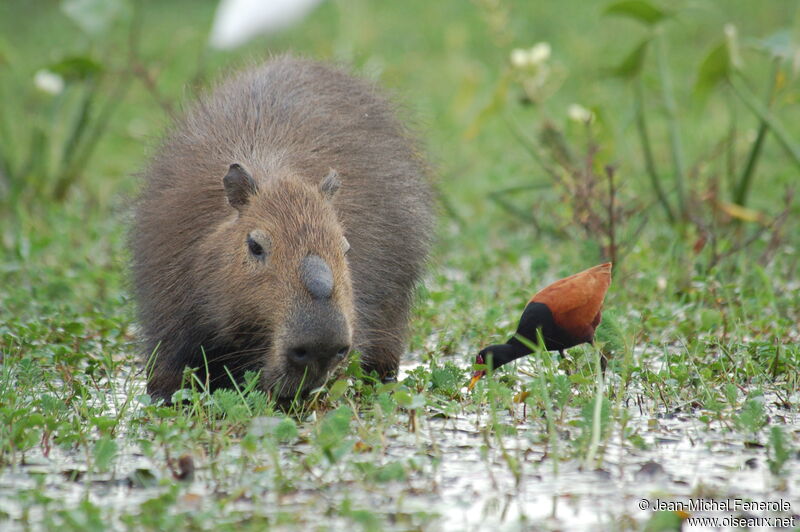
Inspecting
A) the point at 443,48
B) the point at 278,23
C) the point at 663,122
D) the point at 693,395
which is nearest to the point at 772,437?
the point at 693,395

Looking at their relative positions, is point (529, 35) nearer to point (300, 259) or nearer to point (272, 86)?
point (272, 86)

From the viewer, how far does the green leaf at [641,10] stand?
518 cm

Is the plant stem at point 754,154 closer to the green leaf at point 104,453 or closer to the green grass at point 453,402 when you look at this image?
the green grass at point 453,402

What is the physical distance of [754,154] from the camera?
214 inches

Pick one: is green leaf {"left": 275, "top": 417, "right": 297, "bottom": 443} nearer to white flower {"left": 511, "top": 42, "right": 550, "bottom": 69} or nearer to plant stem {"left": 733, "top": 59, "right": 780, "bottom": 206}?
plant stem {"left": 733, "top": 59, "right": 780, "bottom": 206}

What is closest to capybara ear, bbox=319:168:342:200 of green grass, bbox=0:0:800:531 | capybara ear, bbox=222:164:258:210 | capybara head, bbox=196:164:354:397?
capybara head, bbox=196:164:354:397

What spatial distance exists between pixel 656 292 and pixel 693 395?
1404mm

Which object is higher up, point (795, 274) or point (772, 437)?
point (795, 274)

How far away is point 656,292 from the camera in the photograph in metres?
4.81

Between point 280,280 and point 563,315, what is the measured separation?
88 centimetres

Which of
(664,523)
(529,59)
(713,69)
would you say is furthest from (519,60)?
(664,523)

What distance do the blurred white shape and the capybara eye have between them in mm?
5950

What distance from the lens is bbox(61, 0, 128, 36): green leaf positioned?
6.11 meters

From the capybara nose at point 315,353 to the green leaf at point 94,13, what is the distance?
371 centimetres
